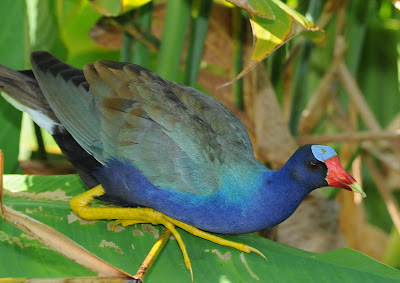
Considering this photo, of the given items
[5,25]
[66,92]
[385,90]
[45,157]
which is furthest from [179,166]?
[385,90]

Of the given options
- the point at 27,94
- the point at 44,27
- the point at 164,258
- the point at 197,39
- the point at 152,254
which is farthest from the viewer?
the point at 44,27

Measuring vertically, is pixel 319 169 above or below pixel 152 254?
above

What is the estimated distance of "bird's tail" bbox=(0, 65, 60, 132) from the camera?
4.65 ft

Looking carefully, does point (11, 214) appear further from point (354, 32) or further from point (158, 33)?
point (354, 32)

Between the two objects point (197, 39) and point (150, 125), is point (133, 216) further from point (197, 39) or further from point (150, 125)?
point (197, 39)

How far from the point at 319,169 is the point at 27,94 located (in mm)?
776

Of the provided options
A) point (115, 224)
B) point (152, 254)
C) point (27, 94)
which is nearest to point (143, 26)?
point (27, 94)

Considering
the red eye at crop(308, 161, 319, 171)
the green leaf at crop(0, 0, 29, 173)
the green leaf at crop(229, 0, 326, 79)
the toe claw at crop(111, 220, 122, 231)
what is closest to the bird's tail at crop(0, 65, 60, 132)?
the green leaf at crop(0, 0, 29, 173)

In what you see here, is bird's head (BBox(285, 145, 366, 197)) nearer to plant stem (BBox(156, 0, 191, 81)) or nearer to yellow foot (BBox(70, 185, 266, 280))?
yellow foot (BBox(70, 185, 266, 280))

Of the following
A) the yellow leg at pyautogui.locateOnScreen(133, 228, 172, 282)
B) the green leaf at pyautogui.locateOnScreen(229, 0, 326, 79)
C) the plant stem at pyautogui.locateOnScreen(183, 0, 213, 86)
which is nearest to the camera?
the yellow leg at pyautogui.locateOnScreen(133, 228, 172, 282)

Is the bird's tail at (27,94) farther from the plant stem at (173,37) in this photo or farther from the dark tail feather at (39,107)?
the plant stem at (173,37)

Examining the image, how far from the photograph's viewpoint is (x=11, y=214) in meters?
1.07

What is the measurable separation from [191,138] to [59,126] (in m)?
0.40

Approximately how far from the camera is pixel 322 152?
1284 mm
